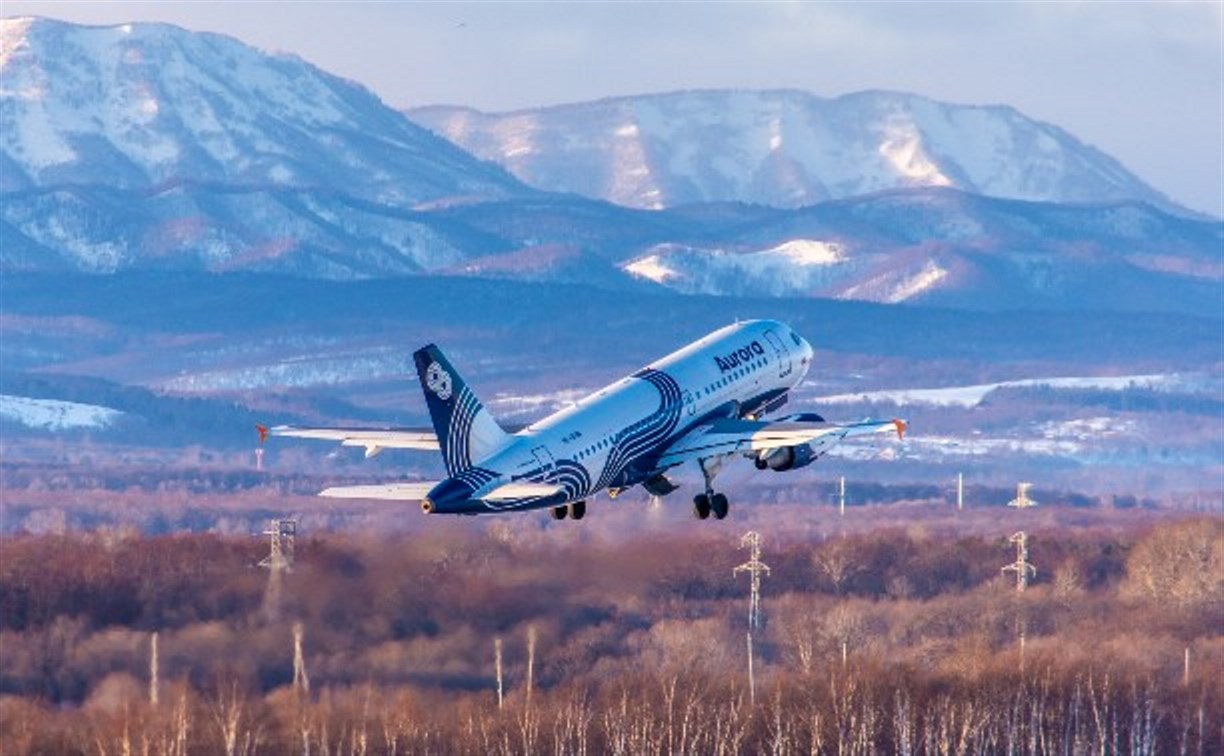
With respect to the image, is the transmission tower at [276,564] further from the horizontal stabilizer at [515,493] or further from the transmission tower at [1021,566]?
the horizontal stabilizer at [515,493]

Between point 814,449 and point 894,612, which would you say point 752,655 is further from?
point 814,449

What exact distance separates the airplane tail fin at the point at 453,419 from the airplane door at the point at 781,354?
1361cm

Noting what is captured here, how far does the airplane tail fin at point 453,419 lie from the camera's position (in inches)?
3826

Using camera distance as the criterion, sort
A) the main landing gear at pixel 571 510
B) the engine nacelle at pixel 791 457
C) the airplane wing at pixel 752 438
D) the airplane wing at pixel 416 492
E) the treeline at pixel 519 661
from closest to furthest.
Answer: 1. the airplane wing at pixel 416 492
2. the main landing gear at pixel 571 510
3. the airplane wing at pixel 752 438
4. the engine nacelle at pixel 791 457
5. the treeline at pixel 519 661

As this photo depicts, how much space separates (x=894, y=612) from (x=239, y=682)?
37820 mm

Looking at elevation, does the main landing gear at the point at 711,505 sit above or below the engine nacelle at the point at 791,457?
below

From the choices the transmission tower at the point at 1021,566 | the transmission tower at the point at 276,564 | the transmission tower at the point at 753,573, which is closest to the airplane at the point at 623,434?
the transmission tower at the point at 276,564

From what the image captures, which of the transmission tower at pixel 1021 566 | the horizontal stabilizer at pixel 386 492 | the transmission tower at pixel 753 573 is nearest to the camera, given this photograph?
the horizontal stabilizer at pixel 386 492

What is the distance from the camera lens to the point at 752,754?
134250 mm

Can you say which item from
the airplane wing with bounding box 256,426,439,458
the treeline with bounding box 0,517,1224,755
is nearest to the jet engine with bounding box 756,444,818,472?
the airplane wing with bounding box 256,426,439,458

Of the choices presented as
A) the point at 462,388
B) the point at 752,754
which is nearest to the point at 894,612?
the point at 752,754

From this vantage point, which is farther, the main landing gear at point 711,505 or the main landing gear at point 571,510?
the main landing gear at point 711,505

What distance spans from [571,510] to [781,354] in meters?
11.8

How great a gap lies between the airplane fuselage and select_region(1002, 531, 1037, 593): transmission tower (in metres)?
56.2
